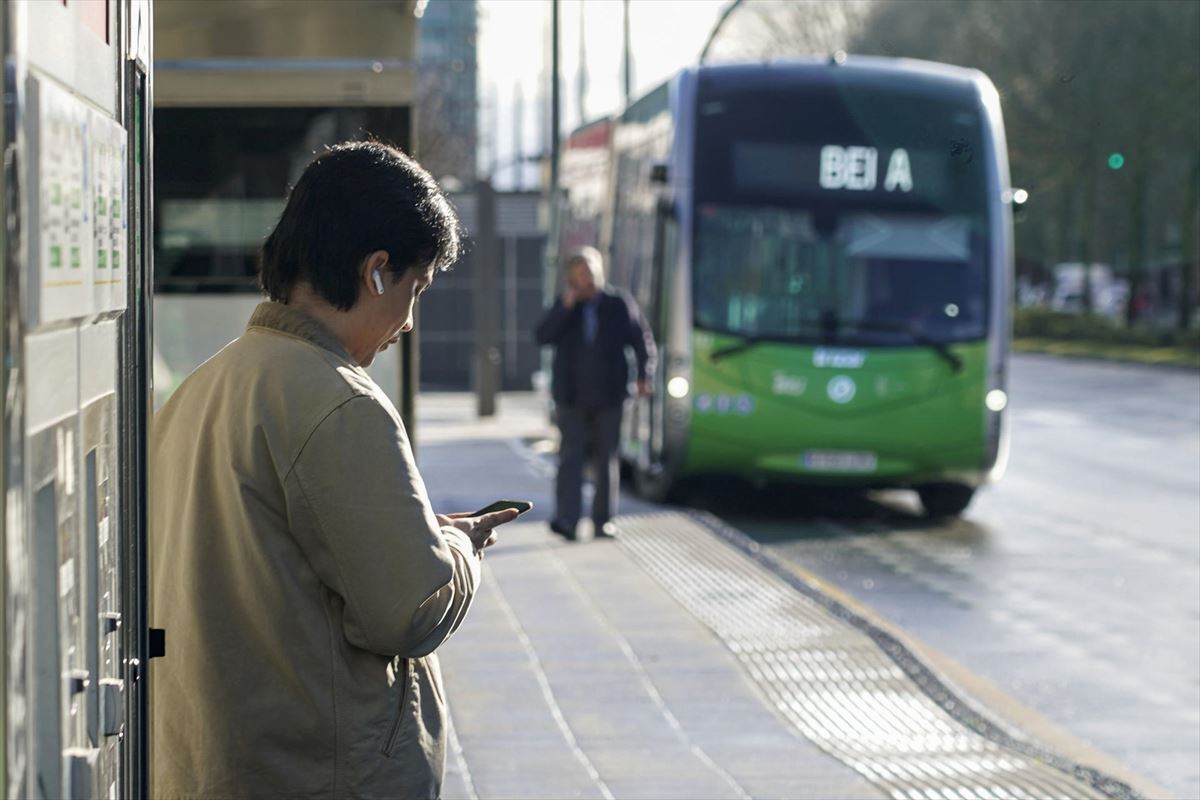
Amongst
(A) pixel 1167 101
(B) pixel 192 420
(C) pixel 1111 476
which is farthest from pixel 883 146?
(A) pixel 1167 101

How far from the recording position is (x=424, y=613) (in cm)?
268

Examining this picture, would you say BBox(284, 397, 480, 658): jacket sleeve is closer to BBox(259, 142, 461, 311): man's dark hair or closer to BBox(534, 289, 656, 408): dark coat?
BBox(259, 142, 461, 311): man's dark hair

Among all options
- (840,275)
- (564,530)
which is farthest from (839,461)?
(564,530)

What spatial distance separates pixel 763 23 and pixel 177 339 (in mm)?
33303

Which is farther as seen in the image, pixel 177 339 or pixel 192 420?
pixel 177 339

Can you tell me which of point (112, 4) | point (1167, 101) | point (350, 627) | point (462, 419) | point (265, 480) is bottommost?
point (462, 419)

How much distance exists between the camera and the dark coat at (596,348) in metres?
12.1

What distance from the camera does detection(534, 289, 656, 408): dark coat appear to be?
39.8 feet

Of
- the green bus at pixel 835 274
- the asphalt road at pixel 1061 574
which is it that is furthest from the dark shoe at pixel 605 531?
the green bus at pixel 835 274

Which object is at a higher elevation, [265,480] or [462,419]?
[265,480]

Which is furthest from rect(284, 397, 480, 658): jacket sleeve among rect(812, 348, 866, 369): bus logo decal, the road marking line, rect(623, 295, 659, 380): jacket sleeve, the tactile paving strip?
rect(812, 348, 866, 369): bus logo decal

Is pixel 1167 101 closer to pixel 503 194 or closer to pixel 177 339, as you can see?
pixel 503 194

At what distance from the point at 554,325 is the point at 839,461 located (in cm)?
295

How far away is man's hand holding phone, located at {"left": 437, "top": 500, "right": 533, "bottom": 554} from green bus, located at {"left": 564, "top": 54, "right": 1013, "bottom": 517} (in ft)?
36.3
